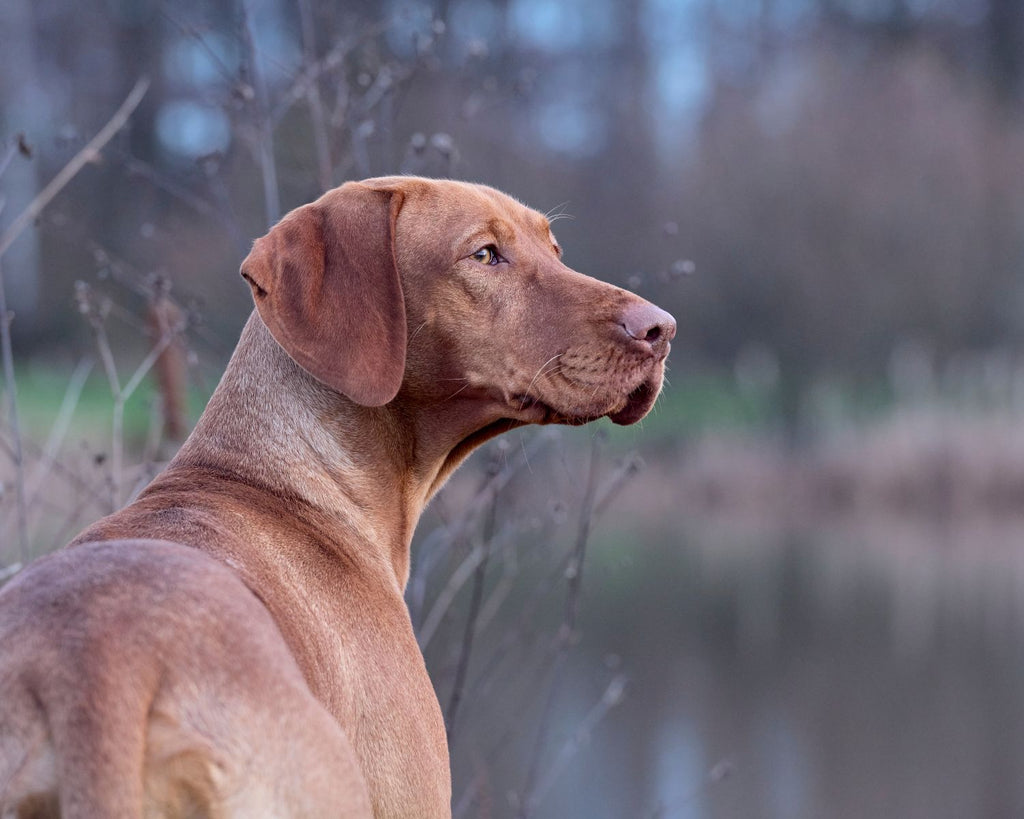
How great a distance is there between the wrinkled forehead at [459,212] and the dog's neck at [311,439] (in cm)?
37

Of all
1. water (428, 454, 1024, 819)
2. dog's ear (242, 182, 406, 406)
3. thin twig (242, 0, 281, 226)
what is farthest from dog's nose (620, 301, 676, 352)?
water (428, 454, 1024, 819)

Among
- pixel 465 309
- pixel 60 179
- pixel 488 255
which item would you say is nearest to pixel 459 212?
pixel 488 255

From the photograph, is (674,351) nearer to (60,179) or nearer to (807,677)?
(807,677)

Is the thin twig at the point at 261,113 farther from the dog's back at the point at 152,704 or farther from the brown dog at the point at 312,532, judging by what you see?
the dog's back at the point at 152,704

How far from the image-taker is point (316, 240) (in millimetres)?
2605

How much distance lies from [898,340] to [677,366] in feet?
10.0

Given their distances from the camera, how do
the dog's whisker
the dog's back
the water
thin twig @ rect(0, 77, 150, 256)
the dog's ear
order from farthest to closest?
the water → thin twig @ rect(0, 77, 150, 256) → the dog's whisker → the dog's ear → the dog's back

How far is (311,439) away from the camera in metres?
2.62

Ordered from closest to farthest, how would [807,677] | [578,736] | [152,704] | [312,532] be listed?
[152,704]
[312,532]
[578,736]
[807,677]

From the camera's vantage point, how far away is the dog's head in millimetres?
2584

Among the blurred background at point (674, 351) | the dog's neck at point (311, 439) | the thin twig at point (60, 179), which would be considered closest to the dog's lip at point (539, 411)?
the dog's neck at point (311, 439)

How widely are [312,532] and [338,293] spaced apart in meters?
0.46

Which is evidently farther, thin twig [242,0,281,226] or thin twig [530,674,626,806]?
thin twig [530,674,626,806]

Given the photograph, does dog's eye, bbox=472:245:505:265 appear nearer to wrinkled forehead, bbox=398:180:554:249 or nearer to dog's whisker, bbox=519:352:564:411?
wrinkled forehead, bbox=398:180:554:249
